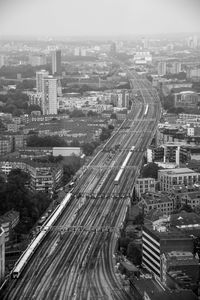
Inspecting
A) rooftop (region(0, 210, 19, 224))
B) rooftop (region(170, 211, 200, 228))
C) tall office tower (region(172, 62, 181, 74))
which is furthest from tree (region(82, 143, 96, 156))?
tall office tower (region(172, 62, 181, 74))

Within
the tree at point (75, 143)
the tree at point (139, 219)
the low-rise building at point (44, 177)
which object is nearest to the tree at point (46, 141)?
the tree at point (75, 143)

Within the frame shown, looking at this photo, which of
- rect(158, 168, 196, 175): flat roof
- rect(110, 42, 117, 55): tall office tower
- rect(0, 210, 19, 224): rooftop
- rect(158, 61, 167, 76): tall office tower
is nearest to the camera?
rect(0, 210, 19, 224): rooftop

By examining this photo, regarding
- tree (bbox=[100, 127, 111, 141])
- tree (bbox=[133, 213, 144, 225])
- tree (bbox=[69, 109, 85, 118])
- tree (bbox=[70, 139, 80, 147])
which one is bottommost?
tree (bbox=[69, 109, 85, 118])

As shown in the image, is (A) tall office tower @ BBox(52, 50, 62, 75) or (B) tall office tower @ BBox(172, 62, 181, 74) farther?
(B) tall office tower @ BBox(172, 62, 181, 74)

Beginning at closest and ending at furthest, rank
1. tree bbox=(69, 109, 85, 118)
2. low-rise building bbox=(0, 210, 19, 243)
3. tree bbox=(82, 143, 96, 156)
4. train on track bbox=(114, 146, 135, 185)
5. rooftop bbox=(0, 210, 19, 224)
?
1. low-rise building bbox=(0, 210, 19, 243)
2. rooftop bbox=(0, 210, 19, 224)
3. train on track bbox=(114, 146, 135, 185)
4. tree bbox=(82, 143, 96, 156)
5. tree bbox=(69, 109, 85, 118)

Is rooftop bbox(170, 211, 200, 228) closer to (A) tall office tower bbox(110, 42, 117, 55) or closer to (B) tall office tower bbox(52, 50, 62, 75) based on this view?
(B) tall office tower bbox(52, 50, 62, 75)

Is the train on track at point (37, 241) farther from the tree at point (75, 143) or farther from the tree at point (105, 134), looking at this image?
the tree at point (105, 134)
